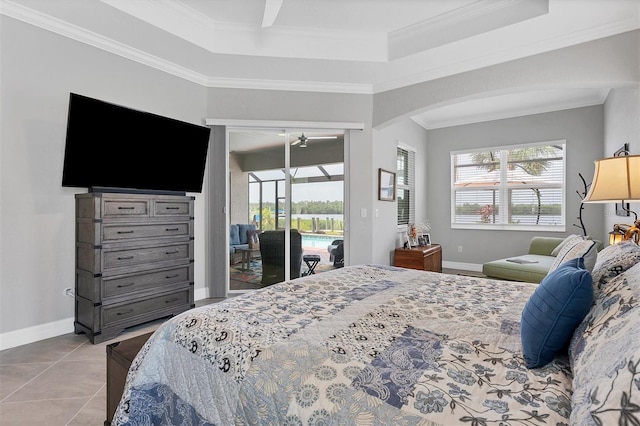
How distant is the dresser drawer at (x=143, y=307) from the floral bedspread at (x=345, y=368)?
1891mm

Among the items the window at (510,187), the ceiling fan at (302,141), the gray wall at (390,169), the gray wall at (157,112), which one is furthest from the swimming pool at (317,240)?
the window at (510,187)

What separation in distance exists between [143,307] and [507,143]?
5792 millimetres

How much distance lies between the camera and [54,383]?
214cm

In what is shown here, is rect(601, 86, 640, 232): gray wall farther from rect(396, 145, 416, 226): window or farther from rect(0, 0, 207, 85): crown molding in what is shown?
rect(0, 0, 207, 85): crown molding

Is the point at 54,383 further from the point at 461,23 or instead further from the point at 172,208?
the point at 461,23

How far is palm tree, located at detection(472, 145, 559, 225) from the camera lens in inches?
214

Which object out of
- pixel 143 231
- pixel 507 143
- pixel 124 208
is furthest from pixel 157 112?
pixel 507 143

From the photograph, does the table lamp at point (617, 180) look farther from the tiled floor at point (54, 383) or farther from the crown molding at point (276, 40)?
the tiled floor at point (54, 383)

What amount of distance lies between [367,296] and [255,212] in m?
2.90

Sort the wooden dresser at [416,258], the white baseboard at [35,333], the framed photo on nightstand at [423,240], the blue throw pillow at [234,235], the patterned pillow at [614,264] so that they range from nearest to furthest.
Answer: the patterned pillow at [614,264] < the white baseboard at [35,333] < the blue throw pillow at [234,235] < the wooden dresser at [416,258] < the framed photo on nightstand at [423,240]

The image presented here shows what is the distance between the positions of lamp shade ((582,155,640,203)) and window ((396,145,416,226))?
3.19 m

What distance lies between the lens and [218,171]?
4199 millimetres

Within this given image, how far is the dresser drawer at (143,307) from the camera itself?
286 centimetres

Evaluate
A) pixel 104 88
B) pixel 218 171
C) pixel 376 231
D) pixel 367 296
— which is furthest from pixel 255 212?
pixel 367 296
